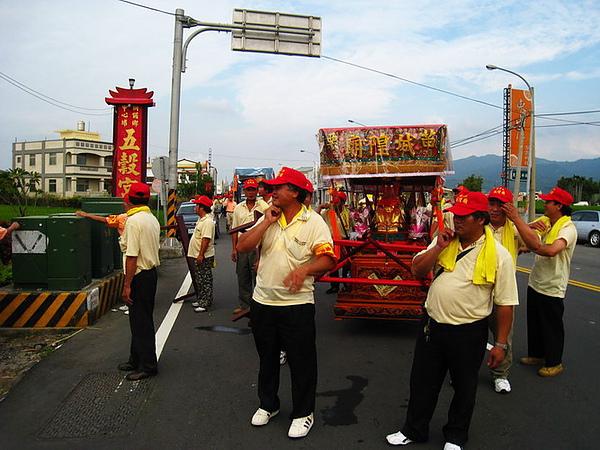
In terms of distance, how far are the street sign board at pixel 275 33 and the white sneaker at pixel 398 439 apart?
37.4ft

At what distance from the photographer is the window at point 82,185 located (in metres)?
66.9

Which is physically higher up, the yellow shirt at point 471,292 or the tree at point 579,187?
the tree at point 579,187

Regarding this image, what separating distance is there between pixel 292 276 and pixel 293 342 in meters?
0.54

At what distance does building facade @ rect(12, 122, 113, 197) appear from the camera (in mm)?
66125

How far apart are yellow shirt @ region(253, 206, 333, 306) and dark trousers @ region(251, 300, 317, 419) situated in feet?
0.27

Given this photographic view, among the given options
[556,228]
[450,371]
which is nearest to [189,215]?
[556,228]

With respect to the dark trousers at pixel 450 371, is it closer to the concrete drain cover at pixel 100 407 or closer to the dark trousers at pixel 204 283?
the concrete drain cover at pixel 100 407

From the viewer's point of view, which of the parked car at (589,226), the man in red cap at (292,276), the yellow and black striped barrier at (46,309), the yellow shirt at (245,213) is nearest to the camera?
the man in red cap at (292,276)

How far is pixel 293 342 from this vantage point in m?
3.62

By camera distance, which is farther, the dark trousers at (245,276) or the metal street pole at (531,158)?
the metal street pole at (531,158)

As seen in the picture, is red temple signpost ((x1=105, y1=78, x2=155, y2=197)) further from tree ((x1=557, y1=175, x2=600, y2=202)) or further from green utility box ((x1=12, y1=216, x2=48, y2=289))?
tree ((x1=557, y1=175, x2=600, y2=202))

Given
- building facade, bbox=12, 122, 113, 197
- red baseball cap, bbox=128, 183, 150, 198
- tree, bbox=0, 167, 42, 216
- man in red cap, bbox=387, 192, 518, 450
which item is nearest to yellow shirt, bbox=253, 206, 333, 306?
man in red cap, bbox=387, 192, 518, 450

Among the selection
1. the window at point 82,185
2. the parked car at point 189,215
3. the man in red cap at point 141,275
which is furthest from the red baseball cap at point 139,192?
the window at point 82,185

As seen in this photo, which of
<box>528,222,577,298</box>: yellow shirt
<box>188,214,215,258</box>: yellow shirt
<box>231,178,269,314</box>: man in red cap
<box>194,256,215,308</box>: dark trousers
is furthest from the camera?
<box>194,256,215,308</box>: dark trousers
